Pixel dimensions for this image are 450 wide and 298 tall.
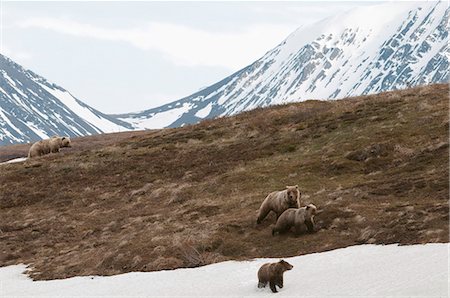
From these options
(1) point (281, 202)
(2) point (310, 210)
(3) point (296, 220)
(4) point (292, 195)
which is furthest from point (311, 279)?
(1) point (281, 202)

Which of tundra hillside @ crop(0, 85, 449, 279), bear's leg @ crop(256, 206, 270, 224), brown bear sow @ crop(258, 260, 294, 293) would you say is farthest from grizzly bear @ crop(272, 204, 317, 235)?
brown bear sow @ crop(258, 260, 294, 293)

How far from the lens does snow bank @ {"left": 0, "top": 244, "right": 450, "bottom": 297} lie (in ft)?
54.7

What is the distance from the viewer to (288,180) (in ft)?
118

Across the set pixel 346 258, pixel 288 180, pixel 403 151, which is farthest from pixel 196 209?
pixel 346 258

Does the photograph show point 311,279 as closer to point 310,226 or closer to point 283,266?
point 283,266

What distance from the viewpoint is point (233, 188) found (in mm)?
36906

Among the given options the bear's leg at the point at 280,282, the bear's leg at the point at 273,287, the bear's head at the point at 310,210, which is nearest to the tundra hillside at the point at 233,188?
the bear's head at the point at 310,210

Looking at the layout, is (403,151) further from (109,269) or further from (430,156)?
(109,269)

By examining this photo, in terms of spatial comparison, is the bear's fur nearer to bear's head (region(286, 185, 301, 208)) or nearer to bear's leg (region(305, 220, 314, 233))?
bear's head (region(286, 185, 301, 208))

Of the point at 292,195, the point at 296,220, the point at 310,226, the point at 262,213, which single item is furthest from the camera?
the point at 262,213

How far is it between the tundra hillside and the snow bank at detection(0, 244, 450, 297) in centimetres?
121

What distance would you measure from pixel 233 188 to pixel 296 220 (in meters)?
11.4

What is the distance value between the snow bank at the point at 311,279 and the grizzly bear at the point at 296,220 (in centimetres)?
305

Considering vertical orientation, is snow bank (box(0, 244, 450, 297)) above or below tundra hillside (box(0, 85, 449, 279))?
below
